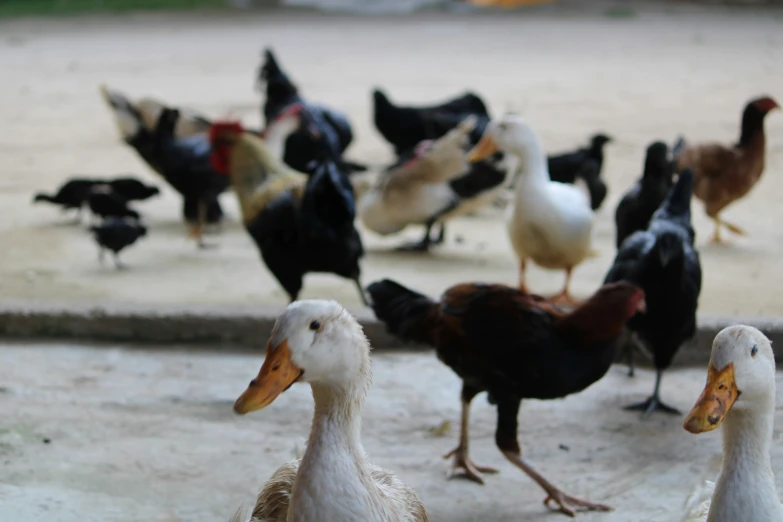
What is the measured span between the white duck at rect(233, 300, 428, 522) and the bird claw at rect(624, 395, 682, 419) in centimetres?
175

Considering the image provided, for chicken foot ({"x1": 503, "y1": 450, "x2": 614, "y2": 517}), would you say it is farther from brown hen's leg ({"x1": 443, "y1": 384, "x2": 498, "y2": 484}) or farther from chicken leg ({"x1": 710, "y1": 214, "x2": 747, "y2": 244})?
chicken leg ({"x1": 710, "y1": 214, "x2": 747, "y2": 244})

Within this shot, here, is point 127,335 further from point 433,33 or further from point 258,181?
point 433,33

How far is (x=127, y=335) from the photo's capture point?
4.98 m

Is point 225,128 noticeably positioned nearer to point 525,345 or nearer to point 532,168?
point 532,168

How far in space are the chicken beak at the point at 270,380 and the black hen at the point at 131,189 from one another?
4826 millimetres

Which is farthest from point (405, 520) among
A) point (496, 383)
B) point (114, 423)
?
point (114, 423)

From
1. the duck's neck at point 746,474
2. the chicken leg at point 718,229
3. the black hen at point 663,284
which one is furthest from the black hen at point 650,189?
the duck's neck at point 746,474

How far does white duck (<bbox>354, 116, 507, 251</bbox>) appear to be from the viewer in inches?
253

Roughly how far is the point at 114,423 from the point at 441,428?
1329mm

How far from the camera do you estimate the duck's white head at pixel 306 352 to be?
8.18ft

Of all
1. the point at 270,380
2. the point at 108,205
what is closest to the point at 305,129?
the point at 108,205

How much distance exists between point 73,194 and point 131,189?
396mm

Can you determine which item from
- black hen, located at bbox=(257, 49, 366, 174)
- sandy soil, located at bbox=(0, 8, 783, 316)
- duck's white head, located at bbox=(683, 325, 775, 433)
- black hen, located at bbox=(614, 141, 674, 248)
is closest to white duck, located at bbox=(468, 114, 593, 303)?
black hen, located at bbox=(614, 141, 674, 248)

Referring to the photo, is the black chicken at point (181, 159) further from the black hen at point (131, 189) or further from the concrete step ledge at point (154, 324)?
the concrete step ledge at point (154, 324)
